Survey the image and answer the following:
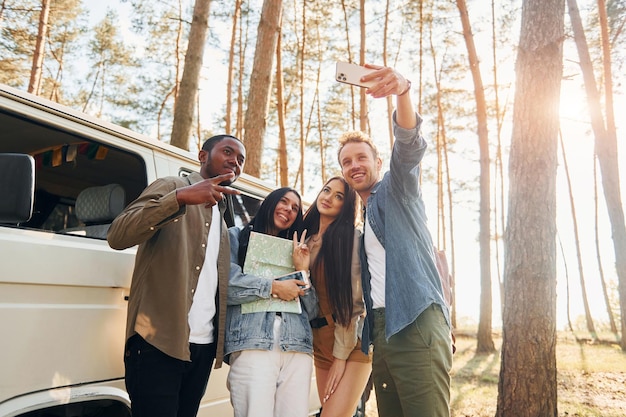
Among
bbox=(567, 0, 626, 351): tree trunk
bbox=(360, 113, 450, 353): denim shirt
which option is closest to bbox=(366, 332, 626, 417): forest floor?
bbox=(567, 0, 626, 351): tree trunk

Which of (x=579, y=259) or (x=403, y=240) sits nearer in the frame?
(x=403, y=240)

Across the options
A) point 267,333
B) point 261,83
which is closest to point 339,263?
point 267,333

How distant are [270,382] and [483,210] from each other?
10235mm

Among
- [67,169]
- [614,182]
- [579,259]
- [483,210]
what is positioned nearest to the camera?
[67,169]

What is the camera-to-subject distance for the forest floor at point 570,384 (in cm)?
622

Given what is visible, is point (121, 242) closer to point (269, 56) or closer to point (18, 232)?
point (18, 232)

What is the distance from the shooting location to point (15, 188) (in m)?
1.58

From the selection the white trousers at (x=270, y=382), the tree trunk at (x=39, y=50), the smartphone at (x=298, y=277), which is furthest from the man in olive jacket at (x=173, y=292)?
the tree trunk at (x=39, y=50)

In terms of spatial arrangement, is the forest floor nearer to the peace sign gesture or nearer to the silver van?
the peace sign gesture

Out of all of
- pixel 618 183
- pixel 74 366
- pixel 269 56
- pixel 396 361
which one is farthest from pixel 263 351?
pixel 618 183

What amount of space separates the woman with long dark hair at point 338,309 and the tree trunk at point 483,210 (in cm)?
949

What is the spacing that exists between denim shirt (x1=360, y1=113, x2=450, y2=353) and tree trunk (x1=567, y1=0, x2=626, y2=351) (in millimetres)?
10844

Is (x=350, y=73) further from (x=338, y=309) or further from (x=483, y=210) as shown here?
(x=483, y=210)

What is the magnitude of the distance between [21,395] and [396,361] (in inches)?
63.5
